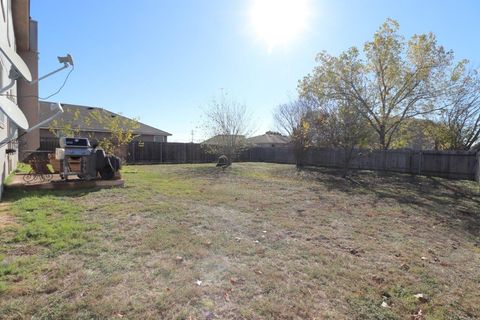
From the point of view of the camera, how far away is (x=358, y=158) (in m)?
18.0

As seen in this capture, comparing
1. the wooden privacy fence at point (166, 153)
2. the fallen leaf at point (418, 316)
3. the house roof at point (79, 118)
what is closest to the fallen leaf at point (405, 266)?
the fallen leaf at point (418, 316)

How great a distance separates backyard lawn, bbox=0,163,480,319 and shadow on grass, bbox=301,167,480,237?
0.63 metres

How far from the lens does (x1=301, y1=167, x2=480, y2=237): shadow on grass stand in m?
7.09

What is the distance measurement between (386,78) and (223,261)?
54.5ft

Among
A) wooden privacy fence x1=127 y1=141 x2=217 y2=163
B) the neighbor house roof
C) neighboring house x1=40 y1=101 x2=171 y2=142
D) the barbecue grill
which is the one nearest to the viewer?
the barbecue grill

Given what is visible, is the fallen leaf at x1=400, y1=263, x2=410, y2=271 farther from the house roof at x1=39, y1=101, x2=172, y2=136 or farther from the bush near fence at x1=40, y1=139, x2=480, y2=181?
the house roof at x1=39, y1=101, x2=172, y2=136

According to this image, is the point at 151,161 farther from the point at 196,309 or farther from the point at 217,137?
the point at 196,309

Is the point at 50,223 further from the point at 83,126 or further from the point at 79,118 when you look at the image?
the point at 83,126

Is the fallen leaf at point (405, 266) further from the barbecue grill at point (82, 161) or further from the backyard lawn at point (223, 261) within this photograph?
the barbecue grill at point (82, 161)

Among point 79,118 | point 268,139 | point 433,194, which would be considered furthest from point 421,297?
point 268,139

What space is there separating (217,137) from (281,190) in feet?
31.4

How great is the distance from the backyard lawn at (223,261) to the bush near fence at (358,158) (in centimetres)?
969

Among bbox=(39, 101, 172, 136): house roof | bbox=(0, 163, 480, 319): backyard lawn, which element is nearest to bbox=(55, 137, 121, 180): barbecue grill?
bbox=(0, 163, 480, 319): backyard lawn

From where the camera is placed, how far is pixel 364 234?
4.97 meters
